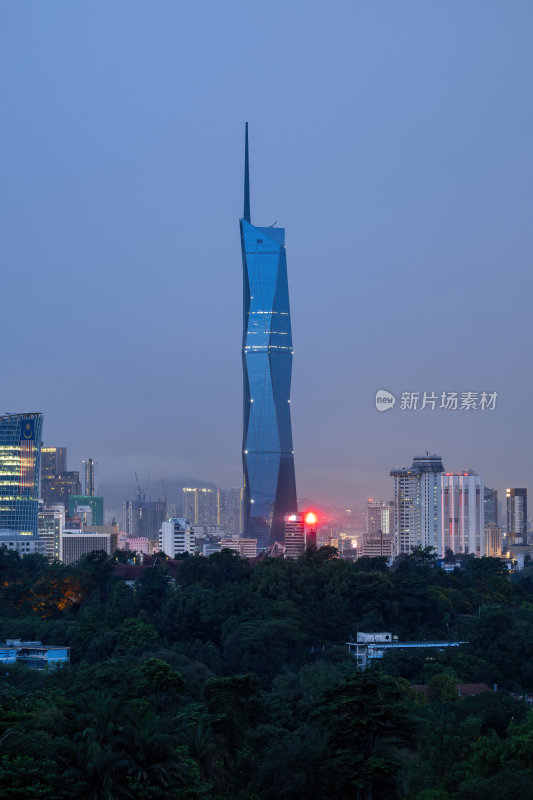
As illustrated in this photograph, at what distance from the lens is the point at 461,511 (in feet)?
461

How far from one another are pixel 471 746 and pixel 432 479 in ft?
367

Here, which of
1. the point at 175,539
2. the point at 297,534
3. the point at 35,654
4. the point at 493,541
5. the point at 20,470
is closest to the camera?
the point at 35,654

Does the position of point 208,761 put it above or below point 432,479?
below

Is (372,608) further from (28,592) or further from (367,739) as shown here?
(367,739)

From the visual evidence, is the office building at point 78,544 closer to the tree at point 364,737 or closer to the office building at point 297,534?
the office building at point 297,534

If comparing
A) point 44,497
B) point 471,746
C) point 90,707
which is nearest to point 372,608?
point 471,746

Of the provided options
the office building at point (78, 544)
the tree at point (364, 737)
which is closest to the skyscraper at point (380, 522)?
the office building at point (78, 544)

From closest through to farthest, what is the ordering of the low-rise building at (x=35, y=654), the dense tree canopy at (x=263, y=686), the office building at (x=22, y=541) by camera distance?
the dense tree canopy at (x=263, y=686) < the low-rise building at (x=35, y=654) < the office building at (x=22, y=541)

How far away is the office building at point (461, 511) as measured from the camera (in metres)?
139

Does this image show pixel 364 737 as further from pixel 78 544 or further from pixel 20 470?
pixel 78 544

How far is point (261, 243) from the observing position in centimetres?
13175

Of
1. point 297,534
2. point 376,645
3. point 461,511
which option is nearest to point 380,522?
point 461,511

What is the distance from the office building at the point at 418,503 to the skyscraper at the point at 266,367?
48.1ft

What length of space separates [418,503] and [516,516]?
54.2m
